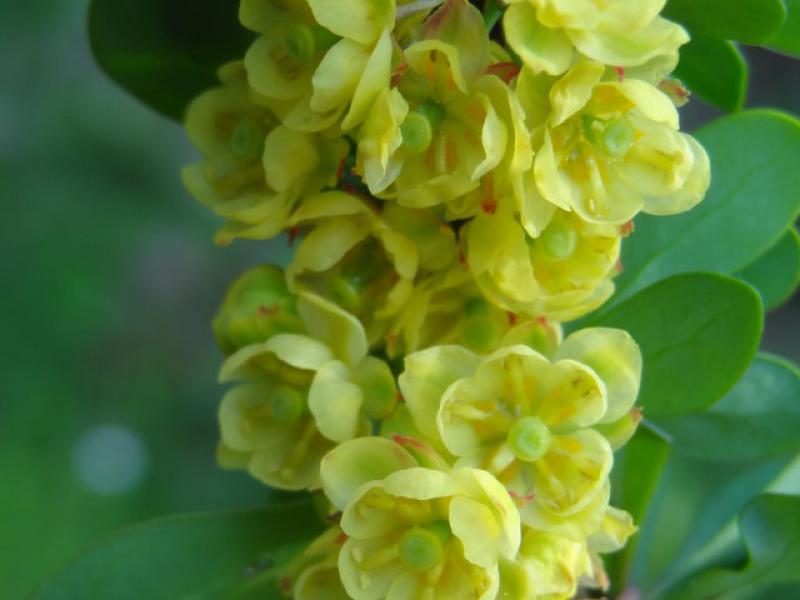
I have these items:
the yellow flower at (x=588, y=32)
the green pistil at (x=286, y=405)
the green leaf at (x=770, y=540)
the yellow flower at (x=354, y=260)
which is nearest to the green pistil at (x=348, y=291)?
the yellow flower at (x=354, y=260)

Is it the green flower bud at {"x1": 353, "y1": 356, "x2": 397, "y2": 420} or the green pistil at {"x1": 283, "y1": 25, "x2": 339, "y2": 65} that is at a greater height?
the green pistil at {"x1": 283, "y1": 25, "x2": 339, "y2": 65}

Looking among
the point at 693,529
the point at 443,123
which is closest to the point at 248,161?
the point at 443,123

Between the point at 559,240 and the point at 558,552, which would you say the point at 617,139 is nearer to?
the point at 559,240

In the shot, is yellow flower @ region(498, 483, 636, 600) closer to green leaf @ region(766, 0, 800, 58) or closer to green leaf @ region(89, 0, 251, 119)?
green leaf @ region(766, 0, 800, 58)

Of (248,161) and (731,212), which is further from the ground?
(248,161)

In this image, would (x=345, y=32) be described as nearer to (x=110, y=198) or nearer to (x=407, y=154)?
(x=407, y=154)

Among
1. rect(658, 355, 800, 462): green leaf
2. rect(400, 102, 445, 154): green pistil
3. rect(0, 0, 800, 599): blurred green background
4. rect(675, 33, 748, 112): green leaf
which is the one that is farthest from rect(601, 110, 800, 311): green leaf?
rect(0, 0, 800, 599): blurred green background
